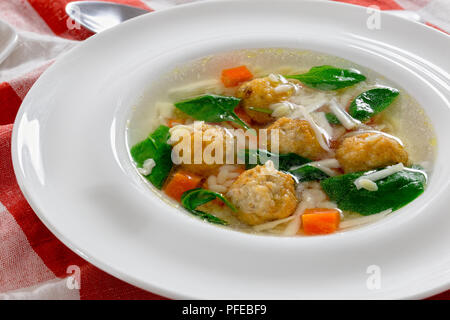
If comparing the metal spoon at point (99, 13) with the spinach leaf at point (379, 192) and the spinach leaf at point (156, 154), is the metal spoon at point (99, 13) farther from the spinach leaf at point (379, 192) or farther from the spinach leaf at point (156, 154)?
the spinach leaf at point (379, 192)

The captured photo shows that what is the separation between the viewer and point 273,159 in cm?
233

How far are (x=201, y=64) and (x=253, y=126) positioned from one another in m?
0.46

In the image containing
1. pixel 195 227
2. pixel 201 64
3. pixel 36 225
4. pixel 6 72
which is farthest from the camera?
pixel 6 72

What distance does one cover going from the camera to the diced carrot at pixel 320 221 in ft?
6.49

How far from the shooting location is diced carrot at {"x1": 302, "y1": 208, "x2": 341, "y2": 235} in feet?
6.49

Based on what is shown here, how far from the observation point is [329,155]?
238 cm

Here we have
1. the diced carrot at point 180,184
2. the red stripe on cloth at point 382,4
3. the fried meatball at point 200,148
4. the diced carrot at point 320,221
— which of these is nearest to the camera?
the diced carrot at point 320,221

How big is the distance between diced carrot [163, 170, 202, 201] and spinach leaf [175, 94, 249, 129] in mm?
434

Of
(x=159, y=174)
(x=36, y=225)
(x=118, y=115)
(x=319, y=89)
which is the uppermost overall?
(x=319, y=89)

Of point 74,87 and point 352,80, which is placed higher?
point 352,80

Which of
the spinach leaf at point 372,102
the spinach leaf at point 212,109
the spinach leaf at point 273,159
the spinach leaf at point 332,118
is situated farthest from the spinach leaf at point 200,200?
the spinach leaf at point 372,102

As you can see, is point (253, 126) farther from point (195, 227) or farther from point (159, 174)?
point (195, 227)

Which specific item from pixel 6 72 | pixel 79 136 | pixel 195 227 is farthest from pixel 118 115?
pixel 6 72

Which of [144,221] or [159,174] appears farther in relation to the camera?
[159,174]
